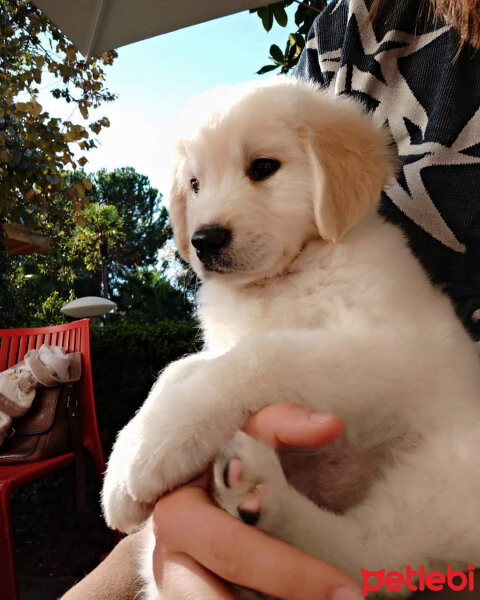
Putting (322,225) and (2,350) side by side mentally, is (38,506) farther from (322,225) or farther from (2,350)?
(322,225)

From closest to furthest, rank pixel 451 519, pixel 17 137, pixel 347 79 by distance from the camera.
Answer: pixel 451 519, pixel 347 79, pixel 17 137

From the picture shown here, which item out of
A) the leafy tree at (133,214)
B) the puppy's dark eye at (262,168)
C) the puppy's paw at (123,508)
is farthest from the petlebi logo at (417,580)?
the leafy tree at (133,214)

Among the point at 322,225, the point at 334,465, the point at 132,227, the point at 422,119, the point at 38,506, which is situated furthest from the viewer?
the point at 132,227

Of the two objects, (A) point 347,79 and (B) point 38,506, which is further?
(B) point 38,506

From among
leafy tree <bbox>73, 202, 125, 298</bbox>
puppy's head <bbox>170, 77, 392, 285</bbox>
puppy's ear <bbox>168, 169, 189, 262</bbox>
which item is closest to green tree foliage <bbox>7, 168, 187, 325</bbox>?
leafy tree <bbox>73, 202, 125, 298</bbox>

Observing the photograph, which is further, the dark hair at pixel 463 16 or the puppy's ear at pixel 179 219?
the puppy's ear at pixel 179 219

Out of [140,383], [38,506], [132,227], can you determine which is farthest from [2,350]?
[132,227]

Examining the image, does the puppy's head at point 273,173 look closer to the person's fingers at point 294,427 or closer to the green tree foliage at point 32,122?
the person's fingers at point 294,427
